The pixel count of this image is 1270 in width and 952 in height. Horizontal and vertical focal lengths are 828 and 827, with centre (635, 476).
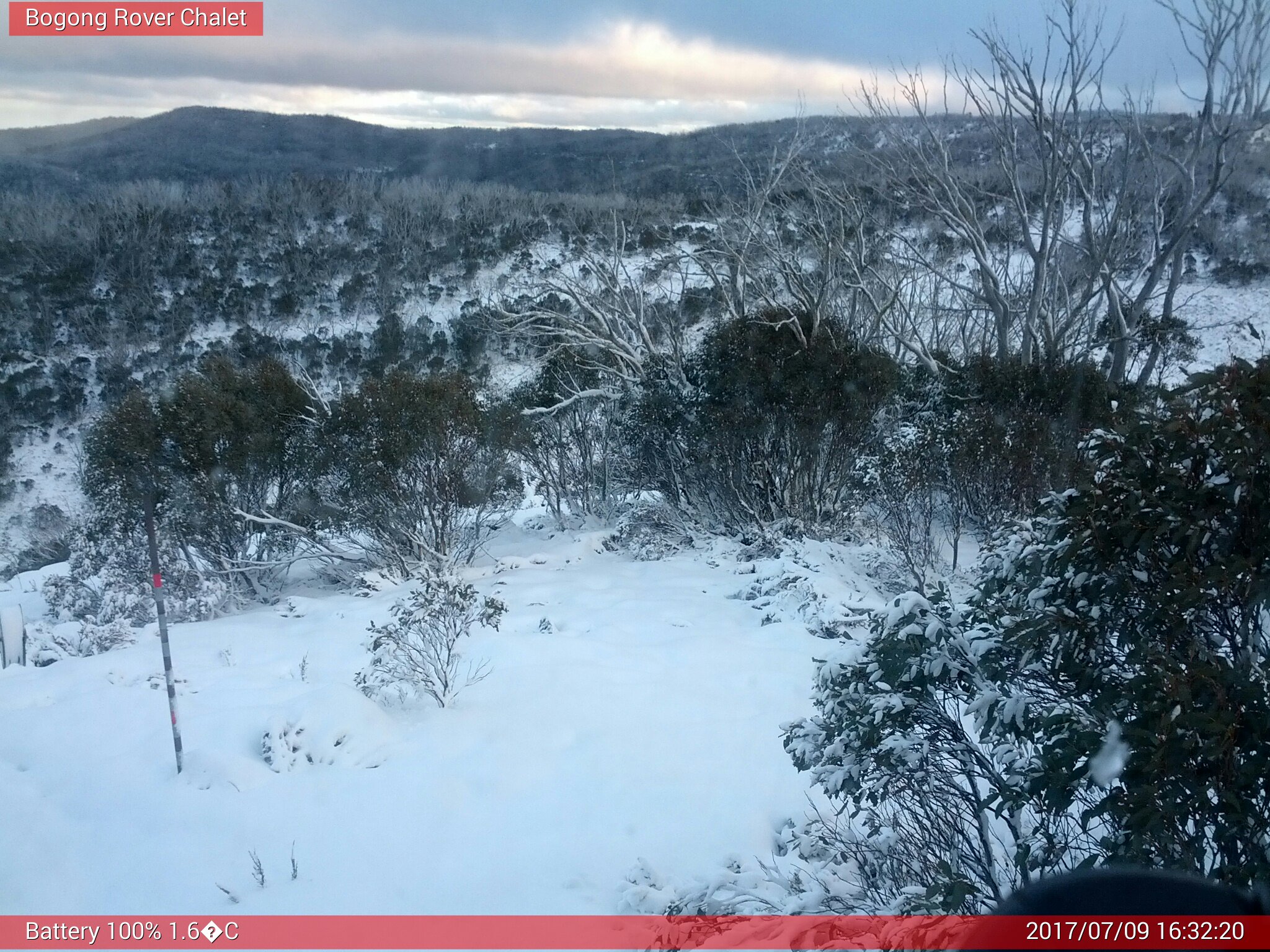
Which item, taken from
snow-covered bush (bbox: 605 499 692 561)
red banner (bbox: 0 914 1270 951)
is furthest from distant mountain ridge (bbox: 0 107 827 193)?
red banner (bbox: 0 914 1270 951)

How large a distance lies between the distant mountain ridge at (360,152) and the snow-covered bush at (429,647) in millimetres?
16817

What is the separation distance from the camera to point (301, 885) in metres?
3.66

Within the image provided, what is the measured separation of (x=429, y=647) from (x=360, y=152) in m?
42.9

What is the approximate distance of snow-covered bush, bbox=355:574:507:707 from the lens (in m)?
5.62

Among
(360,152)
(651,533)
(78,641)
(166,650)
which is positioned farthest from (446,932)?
(360,152)

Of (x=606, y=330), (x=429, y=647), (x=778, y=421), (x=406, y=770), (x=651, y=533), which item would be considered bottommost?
(x=651, y=533)

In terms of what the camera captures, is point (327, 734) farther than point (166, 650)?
Yes

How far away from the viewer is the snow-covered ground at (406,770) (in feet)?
12.2

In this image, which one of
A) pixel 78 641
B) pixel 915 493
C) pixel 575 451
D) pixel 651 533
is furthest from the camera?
pixel 575 451

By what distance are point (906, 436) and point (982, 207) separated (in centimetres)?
1156

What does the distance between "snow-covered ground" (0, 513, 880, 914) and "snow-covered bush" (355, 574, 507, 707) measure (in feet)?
0.51

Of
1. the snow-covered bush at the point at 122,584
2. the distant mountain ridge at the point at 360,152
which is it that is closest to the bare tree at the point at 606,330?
the snow-covered bush at the point at 122,584

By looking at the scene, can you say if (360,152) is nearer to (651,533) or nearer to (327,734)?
(651,533)

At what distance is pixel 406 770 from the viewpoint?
467cm
